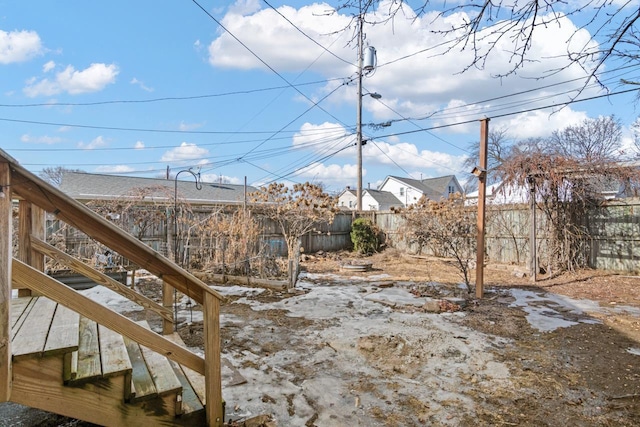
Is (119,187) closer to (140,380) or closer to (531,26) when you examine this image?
(140,380)

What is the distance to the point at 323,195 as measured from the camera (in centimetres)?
1044

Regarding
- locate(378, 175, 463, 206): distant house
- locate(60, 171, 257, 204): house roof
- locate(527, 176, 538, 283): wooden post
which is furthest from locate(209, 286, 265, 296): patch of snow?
locate(378, 175, 463, 206): distant house

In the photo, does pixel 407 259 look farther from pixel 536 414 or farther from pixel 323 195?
pixel 536 414

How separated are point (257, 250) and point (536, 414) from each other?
6.70 metres

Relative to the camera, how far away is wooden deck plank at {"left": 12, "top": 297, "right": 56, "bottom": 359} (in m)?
1.55

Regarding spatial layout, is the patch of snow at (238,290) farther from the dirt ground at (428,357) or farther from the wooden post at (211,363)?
the wooden post at (211,363)

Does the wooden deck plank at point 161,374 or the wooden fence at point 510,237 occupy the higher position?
the wooden fence at point 510,237

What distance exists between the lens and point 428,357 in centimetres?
354

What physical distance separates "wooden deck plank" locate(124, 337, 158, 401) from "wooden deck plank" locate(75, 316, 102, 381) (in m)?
0.22

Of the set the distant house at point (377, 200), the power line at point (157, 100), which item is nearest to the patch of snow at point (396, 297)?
the power line at point (157, 100)

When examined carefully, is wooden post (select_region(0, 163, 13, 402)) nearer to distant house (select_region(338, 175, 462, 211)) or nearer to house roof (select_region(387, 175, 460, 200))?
distant house (select_region(338, 175, 462, 211))

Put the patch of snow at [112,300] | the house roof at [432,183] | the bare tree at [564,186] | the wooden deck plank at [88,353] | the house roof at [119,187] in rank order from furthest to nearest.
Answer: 1. the house roof at [432,183]
2. the house roof at [119,187]
3. the bare tree at [564,186]
4. the patch of snow at [112,300]
5. the wooden deck plank at [88,353]

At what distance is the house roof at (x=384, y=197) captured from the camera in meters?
31.3

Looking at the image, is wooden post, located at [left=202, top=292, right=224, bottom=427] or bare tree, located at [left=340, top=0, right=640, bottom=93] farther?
bare tree, located at [left=340, top=0, right=640, bottom=93]
